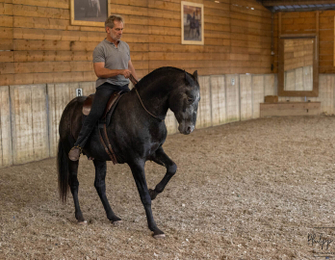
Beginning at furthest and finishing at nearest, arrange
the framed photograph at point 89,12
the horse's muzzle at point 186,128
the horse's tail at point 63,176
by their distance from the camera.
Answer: the framed photograph at point 89,12, the horse's tail at point 63,176, the horse's muzzle at point 186,128

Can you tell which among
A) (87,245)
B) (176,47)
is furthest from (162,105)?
(176,47)

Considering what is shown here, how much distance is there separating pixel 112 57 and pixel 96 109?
19.4 inches

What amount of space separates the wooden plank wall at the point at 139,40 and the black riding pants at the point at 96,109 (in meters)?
3.49

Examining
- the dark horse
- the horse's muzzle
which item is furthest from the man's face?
→ the horse's muzzle

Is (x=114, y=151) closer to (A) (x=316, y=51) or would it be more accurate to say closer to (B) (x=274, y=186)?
(B) (x=274, y=186)

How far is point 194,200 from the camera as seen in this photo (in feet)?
16.2

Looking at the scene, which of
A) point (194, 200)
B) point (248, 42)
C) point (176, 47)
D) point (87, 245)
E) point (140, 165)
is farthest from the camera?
point (248, 42)

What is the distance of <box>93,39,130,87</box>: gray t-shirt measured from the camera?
154 inches

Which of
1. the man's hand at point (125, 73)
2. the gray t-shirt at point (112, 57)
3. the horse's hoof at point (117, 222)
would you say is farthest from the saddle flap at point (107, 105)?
the horse's hoof at point (117, 222)

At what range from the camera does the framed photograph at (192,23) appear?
10.7m

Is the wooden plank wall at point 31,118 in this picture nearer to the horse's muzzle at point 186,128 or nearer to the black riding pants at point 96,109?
the black riding pants at point 96,109

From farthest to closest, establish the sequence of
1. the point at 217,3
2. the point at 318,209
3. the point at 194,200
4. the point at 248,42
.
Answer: the point at 248,42, the point at 217,3, the point at 194,200, the point at 318,209

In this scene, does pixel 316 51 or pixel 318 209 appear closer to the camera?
pixel 318 209

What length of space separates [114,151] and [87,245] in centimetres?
89
